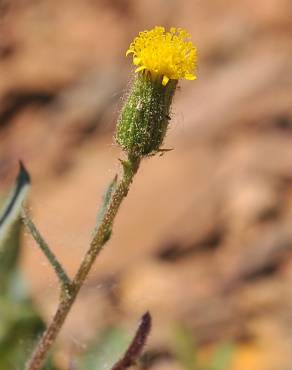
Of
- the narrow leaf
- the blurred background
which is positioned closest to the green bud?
the narrow leaf

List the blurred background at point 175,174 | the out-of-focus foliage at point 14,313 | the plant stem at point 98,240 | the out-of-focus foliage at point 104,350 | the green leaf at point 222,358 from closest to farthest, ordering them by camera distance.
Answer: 1. the plant stem at point 98,240
2. the out-of-focus foliage at point 104,350
3. the out-of-focus foliage at point 14,313
4. the green leaf at point 222,358
5. the blurred background at point 175,174

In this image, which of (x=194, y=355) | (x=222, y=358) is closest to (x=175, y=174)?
(x=194, y=355)

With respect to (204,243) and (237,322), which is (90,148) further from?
(237,322)

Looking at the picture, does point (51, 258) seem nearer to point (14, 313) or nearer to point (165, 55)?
point (165, 55)

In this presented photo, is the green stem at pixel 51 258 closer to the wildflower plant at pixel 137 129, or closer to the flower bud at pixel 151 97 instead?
the wildflower plant at pixel 137 129

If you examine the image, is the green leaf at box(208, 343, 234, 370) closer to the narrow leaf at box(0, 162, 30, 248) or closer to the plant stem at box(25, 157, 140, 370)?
the narrow leaf at box(0, 162, 30, 248)

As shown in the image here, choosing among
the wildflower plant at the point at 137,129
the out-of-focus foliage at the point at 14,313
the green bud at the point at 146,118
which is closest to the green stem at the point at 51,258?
the wildflower plant at the point at 137,129

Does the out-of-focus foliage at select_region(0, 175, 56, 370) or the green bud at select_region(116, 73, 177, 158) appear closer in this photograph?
the green bud at select_region(116, 73, 177, 158)
